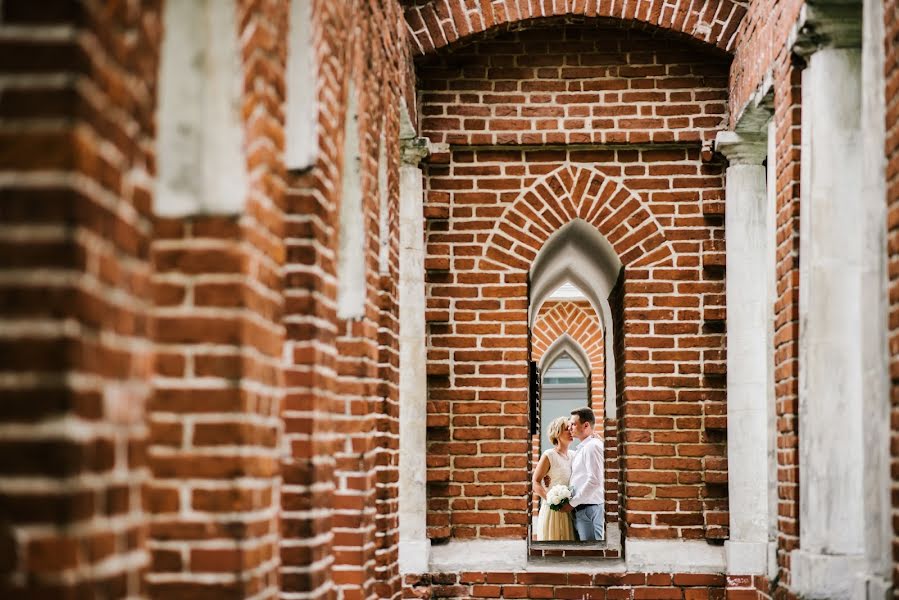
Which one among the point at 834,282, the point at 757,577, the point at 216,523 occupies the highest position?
the point at 834,282

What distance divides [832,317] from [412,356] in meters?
3.05

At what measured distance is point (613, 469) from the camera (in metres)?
12.1

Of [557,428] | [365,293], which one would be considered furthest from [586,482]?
[365,293]

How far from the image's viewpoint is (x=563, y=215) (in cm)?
808

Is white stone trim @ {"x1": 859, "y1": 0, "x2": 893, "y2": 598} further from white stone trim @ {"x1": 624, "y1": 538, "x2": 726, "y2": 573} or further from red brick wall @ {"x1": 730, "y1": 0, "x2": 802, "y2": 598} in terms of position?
white stone trim @ {"x1": 624, "y1": 538, "x2": 726, "y2": 573}

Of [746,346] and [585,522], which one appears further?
[585,522]

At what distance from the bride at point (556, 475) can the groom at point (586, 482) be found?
9 cm

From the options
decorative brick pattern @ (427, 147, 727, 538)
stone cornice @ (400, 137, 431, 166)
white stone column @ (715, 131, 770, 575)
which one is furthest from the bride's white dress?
stone cornice @ (400, 137, 431, 166)

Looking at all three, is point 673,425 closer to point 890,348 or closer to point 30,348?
point 890,348

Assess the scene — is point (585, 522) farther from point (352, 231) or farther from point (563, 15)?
point (352, 231)

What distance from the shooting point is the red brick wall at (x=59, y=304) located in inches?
87.1

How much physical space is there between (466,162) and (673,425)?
2.11 m

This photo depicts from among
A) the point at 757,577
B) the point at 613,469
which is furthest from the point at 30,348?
the point at 613,469

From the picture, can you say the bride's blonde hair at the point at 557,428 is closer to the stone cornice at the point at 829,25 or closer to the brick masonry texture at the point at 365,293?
the brick masonry texture at the point at 365,293
